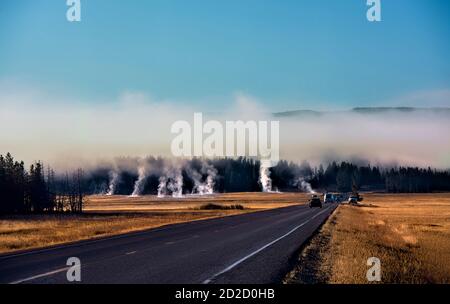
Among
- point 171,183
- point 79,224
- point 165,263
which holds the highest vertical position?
point 171,183

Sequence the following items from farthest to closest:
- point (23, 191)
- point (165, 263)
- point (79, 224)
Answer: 1. point (23, 191)
2. point (79, 224)
3. point (165, 263)

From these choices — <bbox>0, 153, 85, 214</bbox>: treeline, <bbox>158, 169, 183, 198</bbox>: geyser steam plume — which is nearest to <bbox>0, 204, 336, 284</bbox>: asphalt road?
<bbox>0, 153, 85, 214</bbox>: treeline

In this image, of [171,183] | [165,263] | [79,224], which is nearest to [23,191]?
[79,224]

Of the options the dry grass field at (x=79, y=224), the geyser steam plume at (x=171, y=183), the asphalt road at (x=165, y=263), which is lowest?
the dry grass field at (x=79, y=224)

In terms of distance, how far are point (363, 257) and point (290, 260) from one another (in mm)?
2621

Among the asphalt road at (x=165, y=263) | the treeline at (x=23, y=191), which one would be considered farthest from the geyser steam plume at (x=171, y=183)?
the asphalt road at (x=165, y=263)

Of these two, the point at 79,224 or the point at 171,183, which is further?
the point at 171,183

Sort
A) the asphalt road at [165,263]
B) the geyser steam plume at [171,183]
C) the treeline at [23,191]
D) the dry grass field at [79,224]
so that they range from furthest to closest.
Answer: the geyser steam plume at [171,183] → the treeline at [23,191] → the dry grass field at [79,224] → the asphalt road at [165,263]

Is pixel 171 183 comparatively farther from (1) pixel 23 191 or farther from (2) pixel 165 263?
(2) pixel 165 263

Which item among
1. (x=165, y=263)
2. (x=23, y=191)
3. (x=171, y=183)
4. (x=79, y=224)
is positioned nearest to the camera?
(x=165, y=263)

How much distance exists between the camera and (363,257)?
19.3m

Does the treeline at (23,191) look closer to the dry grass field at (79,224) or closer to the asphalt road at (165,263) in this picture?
the dry grass field at (79,224)
